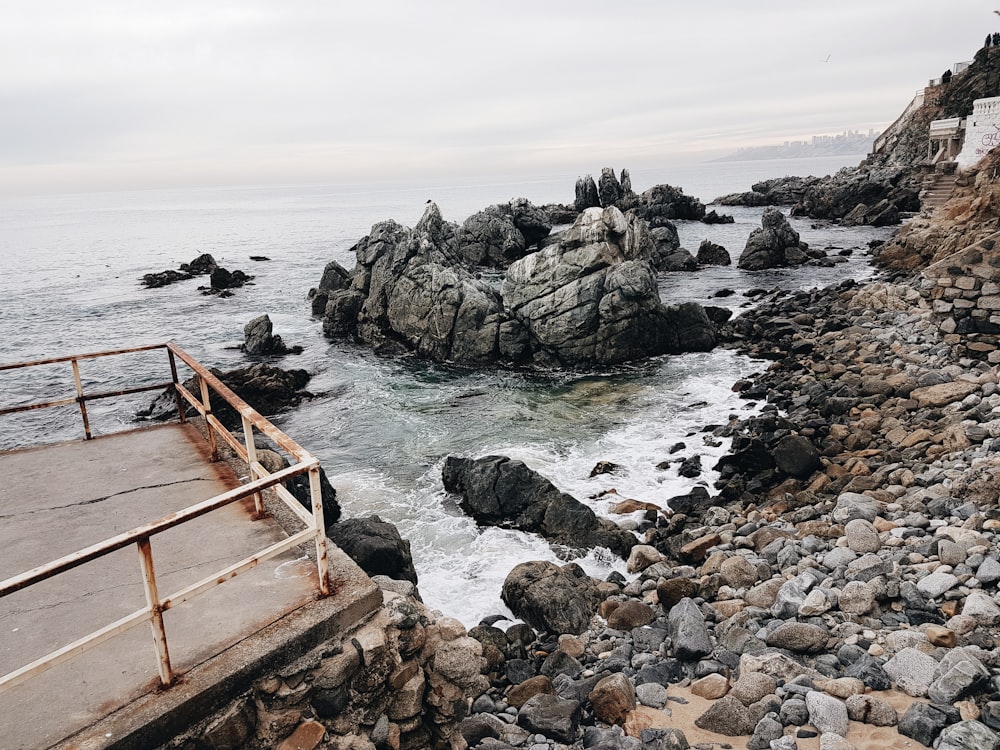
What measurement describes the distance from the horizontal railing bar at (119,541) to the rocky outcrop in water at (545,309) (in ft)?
65.3

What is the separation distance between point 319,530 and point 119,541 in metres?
1.14

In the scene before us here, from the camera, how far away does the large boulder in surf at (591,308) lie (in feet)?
75.8

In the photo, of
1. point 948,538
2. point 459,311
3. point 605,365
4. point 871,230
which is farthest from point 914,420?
point 871,230

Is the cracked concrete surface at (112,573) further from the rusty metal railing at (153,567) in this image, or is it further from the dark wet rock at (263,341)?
the dark wet rock at (263,341)

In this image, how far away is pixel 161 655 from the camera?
3387 millimetres

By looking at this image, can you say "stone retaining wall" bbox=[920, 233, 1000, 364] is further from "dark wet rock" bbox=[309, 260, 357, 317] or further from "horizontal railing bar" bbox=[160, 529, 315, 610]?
"dark wet rock" bbox=[309, 260, 357, 317]

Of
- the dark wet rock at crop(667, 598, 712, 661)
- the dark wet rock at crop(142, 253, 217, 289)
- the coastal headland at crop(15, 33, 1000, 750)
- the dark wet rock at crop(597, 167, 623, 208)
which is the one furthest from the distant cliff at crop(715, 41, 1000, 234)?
the dark wet rock at crop(142, 253, 217, 289)

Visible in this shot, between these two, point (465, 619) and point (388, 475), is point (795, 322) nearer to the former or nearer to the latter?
point (388, 475)

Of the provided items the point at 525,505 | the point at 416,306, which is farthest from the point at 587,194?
the point at 525,505

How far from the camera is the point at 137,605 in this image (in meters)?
4.30

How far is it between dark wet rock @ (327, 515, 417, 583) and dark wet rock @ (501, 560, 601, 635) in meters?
1.64

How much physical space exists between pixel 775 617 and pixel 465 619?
169 inches

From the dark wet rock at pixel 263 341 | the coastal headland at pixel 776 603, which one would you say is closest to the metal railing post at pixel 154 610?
the coastal headland at pixel 776 603

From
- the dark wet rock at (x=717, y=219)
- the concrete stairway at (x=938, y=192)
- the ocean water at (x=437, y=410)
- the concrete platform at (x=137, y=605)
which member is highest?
the concrete stairway at (x=938, y=192)
